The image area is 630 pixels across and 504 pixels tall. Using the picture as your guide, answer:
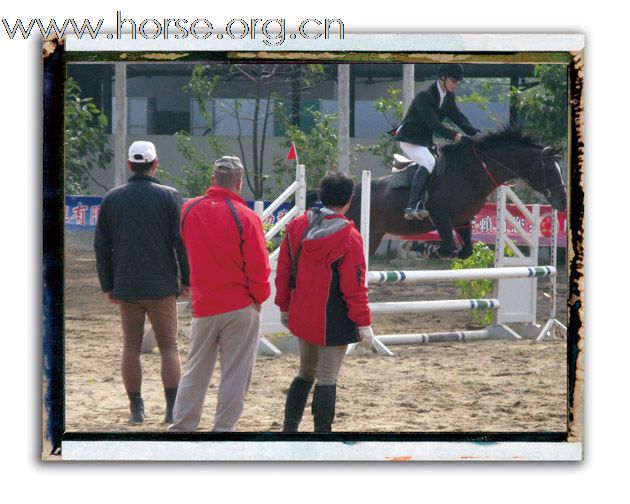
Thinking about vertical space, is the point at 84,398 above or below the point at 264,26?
below

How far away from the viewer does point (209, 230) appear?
4.28 meters

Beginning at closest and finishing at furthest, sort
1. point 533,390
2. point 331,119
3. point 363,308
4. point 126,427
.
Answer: point 363,308, point 126,427, point 533,390, point 331,119

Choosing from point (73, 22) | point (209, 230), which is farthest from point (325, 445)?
point (73, 22)

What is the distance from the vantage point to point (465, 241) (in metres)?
8.06

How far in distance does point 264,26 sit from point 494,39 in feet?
2.78

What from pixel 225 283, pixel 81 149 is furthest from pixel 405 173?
pixel 81 149

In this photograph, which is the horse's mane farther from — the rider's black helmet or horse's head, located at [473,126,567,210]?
the rider's black helmet

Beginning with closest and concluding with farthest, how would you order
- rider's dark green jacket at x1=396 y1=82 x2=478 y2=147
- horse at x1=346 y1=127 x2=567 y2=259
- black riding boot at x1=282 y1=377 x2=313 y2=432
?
black riding boot at x1=282 y1=377 x2=313 y2=432
rider's dark green jacket at x1=396 y1=82 x2=478 y2=147
horse at x1=346 y1=127 x2=567 y2=259

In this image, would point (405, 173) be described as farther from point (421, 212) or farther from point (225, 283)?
point (225, 283)

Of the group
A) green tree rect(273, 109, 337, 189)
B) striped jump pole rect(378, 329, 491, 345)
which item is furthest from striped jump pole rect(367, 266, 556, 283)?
green tree rect(273, 109, 337, 189)

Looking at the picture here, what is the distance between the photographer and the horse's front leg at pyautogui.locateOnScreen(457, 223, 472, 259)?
802cm

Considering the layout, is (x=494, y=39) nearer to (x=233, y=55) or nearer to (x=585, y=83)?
(x=585, y=83)

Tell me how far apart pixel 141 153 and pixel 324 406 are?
1.37 m

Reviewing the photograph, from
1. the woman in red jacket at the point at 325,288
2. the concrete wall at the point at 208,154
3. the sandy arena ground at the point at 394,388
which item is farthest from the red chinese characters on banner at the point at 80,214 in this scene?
the woman in red jacket at the point at 325,288
